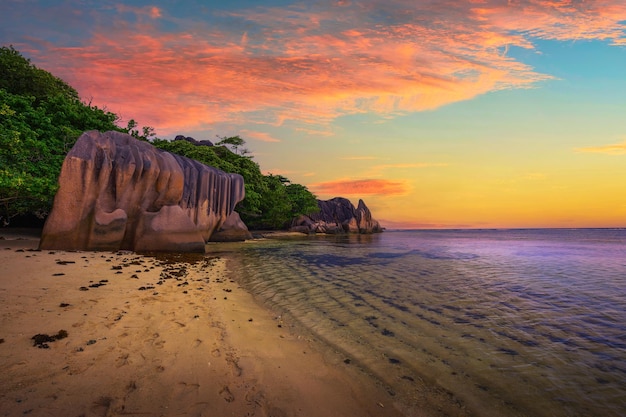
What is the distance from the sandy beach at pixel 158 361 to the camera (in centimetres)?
294

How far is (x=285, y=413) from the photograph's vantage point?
2.98m

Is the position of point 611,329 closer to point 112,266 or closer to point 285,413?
point 285,413

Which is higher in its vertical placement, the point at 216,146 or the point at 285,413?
the point at 216,146

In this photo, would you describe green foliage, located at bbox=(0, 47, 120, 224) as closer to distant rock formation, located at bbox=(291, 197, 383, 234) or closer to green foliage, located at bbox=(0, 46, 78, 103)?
green foliage, located at bbox=(0, 46, 78, 103)

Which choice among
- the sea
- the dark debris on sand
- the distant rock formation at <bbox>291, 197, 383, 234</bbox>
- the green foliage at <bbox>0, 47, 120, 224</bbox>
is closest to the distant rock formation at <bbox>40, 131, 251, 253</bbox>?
the green foliage at <bbox>0, 47, 120, 224</bbox>

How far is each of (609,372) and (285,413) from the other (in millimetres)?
4739

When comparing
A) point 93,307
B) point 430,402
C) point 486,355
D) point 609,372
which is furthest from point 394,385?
point 93,307

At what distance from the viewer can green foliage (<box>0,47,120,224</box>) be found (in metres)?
14.6

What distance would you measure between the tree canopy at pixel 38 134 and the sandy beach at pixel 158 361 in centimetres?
1138

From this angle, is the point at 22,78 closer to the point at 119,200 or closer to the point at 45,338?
the point at 119,200

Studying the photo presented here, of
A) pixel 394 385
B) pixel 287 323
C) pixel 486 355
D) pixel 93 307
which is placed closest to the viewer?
pixel 394 385

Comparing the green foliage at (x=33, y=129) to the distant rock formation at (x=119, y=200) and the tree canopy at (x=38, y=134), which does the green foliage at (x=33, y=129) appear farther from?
the distant rock formation at (x=119, y=200)

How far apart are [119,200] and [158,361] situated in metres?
14.9

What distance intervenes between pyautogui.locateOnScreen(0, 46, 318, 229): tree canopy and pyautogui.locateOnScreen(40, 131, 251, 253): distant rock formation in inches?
86.0
